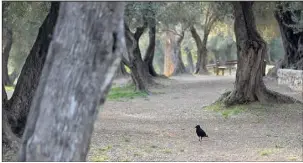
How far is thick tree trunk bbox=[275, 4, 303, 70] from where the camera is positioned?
2053cm

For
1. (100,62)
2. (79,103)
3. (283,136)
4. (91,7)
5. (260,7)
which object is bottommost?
(283,136)

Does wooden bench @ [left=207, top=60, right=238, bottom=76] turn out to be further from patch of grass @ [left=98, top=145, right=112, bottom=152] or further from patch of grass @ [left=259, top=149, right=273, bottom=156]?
patch of grass @ [left=98, top=145, right=112, bottom=152]

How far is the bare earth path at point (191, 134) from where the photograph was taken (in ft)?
23.7

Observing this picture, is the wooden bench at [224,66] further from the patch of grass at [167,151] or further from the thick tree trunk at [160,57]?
the patch of grass at [167,151]

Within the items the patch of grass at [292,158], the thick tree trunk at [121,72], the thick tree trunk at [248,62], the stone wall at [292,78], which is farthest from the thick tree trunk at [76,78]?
the thick tree trunk at [121,72]

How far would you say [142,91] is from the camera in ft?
60.7

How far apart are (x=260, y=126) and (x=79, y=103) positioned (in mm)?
7273

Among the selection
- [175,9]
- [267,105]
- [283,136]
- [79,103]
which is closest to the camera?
[79,103]

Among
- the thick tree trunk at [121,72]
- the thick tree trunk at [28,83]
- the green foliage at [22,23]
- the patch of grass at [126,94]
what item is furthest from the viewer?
the thick tree trunk at [121,72]

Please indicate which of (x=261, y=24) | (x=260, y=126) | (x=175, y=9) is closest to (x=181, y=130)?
(x=260, y=126)

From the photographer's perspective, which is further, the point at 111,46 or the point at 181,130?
the point at 181,130

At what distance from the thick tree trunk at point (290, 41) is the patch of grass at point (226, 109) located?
324 inches

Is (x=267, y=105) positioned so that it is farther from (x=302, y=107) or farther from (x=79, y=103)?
(x=79, y=103)

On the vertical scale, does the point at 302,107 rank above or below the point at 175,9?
below
